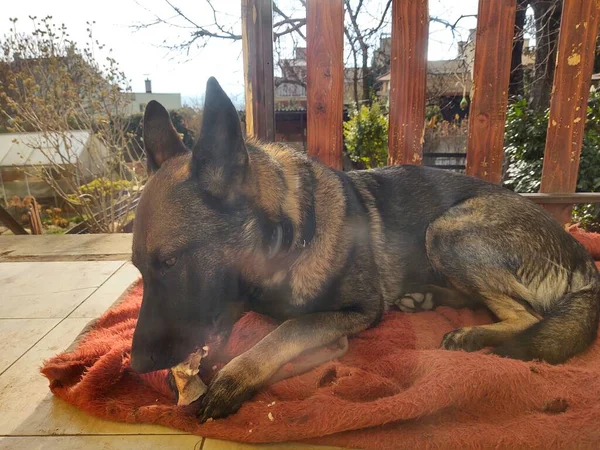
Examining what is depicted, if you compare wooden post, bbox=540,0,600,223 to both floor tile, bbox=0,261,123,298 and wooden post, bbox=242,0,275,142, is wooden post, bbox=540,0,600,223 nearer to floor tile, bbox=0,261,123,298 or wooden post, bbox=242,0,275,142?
wooden post, bbox=242,0,275,142

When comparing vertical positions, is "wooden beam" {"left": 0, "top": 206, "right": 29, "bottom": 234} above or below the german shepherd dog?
below

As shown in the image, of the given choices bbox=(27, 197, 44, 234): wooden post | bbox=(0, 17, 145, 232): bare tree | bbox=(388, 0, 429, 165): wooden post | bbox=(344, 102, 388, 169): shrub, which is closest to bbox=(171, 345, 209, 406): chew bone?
bbox=(388, 0, 429, 165): wooden post

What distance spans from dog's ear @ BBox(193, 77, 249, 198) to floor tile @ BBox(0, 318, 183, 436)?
995 mm

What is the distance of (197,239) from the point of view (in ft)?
5.57

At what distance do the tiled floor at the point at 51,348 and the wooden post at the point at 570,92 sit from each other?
3.14m

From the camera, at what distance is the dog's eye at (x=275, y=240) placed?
190cm

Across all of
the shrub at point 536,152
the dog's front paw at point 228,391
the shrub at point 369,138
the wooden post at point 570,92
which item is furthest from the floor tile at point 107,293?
the shrub at point 369,138

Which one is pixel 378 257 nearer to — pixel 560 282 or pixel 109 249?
pixel 560 282

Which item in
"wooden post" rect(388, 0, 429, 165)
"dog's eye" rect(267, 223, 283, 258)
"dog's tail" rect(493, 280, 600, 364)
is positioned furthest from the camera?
"wooden post" rect(388, 0, 429, 165)

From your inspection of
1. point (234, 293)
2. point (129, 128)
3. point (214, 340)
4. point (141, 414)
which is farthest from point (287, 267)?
point (129, 128)

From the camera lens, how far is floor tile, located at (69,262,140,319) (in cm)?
262

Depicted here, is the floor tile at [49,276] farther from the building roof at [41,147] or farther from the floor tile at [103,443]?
the building roof at [41,147]

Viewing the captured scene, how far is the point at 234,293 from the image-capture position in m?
1.84

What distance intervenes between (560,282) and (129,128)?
584 centimetres
